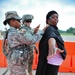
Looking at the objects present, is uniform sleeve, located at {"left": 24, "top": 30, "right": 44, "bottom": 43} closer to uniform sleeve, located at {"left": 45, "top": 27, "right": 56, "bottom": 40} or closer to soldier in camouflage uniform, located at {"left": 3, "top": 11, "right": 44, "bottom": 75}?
soldier in camouflage uniform, located at {"left": 3, "top": 11, "right": 44, "bottom": 75}

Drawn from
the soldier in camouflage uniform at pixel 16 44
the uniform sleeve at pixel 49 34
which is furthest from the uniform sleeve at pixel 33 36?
the uniform sleeve at pixel 49 34

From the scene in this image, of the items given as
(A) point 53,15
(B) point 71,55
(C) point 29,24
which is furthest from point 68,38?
(A) point 53,15

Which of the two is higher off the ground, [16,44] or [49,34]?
[49,34]

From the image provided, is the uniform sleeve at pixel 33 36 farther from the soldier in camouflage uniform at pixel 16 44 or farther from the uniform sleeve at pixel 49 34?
the uniform sleeve at pixel 49 34

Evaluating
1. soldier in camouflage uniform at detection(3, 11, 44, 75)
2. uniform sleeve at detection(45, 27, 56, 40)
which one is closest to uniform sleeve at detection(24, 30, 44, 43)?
soldier in camouflage uniform at detection(3, 11, 44, 75)

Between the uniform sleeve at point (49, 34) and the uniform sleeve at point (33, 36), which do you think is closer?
the uniform sleeve at point (33, 36)

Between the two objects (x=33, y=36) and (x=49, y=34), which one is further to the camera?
(x=49, y=34)

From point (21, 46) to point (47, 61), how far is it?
37 centimetres

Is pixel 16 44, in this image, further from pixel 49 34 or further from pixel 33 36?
pixel 49 34

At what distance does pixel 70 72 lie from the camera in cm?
695

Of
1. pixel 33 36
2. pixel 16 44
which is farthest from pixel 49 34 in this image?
pixel 16 44

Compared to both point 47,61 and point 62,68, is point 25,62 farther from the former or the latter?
point 62,68

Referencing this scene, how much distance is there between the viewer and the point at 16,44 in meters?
3.36

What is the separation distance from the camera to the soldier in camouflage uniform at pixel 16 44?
10.8 ft
